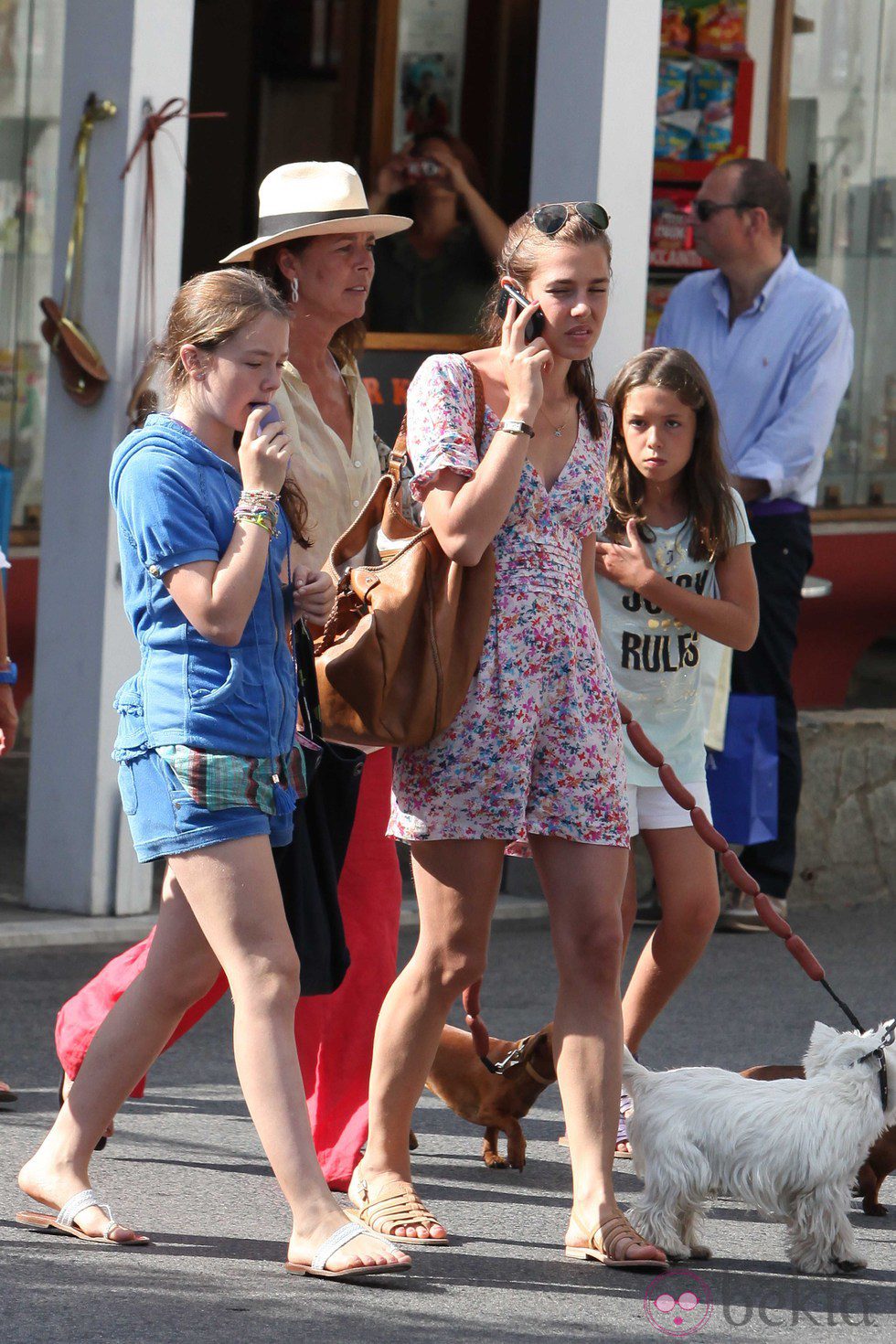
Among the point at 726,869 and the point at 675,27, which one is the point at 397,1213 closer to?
the point at 726,869

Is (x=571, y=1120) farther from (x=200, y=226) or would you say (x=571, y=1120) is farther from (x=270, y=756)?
(x=200, y=226)

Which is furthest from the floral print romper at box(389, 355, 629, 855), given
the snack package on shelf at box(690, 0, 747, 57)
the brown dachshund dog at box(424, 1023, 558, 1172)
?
the snack package on shelf at box(690, 0, 747, 57)

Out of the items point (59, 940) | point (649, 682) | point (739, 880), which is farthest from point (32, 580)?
point (739, 880)

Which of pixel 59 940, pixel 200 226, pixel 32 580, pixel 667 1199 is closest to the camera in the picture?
pixel 667 1199

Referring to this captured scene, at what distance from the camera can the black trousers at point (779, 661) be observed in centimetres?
772

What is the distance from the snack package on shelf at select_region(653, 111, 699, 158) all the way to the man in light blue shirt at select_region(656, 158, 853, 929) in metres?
1.60

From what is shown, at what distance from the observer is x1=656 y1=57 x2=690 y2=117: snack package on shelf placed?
946 centimetres

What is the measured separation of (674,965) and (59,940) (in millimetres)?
2371

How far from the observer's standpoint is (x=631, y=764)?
507 centimetres

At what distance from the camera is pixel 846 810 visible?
8.44 m

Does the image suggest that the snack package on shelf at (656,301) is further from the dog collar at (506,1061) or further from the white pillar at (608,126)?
the dog collar at (506,1061)

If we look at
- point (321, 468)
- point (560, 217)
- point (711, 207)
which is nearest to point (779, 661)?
point (711, 207)

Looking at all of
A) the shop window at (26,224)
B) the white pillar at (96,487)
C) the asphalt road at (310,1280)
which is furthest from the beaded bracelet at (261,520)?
the shop window at (26,224)

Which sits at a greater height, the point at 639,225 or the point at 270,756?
the point at 639,225
